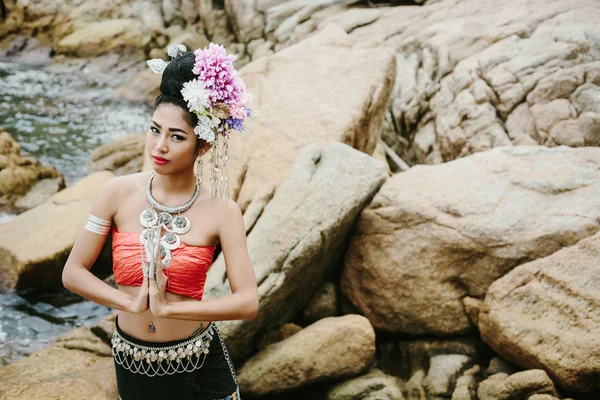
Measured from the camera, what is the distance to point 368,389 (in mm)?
Answer: 4414

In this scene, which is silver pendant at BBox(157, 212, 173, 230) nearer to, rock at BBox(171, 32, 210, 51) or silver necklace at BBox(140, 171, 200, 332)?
silver necklace at BBox(140, 171, 200, 332)

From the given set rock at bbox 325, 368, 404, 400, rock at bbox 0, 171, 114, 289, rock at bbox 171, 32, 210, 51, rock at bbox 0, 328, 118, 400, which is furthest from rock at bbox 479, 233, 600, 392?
rock at bbox 171, 32, 210, 51

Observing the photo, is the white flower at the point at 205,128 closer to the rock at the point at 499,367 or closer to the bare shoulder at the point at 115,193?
the bare shoulder at the point at 115,193

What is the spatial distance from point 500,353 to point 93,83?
14266 mm

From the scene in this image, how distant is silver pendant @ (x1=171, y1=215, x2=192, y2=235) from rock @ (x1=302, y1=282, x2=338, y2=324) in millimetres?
2913

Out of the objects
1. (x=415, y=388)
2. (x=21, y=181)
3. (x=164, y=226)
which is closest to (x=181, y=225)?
(x=164, y=226)

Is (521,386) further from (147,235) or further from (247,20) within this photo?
(247,20)

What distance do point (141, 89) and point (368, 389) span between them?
12.1 meters

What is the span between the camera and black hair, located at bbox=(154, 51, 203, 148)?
2420 millimetres

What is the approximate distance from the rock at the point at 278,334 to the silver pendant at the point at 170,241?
2.53 metres

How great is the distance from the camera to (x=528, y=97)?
7.86 meters

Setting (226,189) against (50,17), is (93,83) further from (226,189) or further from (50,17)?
(226,189)

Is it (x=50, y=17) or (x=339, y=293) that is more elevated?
(x=50, y=17)

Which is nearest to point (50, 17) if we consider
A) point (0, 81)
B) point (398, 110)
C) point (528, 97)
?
point (0, 81)
